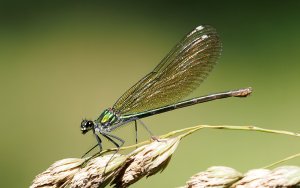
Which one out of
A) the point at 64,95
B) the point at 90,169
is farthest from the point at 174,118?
the point at 90,169

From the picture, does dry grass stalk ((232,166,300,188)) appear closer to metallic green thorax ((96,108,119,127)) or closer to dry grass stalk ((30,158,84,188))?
dry grass stalk ((30,158,84,188))

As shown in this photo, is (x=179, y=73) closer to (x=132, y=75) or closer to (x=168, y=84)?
(x=168, y=84)

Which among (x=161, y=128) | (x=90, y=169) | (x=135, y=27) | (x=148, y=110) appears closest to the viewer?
(x=90, y=169)

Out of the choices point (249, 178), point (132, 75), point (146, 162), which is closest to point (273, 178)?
point (249, 178)

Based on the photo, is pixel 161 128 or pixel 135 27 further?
pixel 135 27

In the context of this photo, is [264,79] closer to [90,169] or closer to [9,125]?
[9,125]

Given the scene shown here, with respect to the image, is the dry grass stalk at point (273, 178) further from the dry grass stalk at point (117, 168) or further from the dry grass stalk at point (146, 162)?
the dry grass stalk at point (146, 162)

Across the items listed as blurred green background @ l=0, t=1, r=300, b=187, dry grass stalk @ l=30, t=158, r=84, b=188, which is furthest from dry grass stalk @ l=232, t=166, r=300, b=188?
blurred green background @ l=0, t=1, r=300, b=187

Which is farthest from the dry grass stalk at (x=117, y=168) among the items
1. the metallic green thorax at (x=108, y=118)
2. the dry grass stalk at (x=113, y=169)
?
the metallic green thorax at (x=108, y=118)
